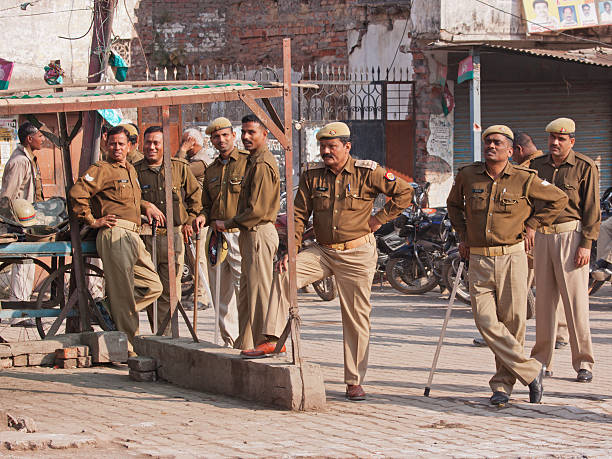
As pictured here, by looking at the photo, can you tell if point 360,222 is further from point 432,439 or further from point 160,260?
point 160,260

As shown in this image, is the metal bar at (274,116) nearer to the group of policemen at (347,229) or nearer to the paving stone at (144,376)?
the group of policemen at (347,229)

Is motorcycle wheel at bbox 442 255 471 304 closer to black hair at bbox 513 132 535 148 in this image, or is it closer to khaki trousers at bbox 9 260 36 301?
black hair at bbox 513 132 535 148

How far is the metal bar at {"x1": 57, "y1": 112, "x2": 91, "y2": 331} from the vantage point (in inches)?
341

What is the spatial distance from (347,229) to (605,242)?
5.63 m

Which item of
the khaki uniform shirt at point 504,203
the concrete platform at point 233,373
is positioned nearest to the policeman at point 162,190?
the concrete platform at point 233,373

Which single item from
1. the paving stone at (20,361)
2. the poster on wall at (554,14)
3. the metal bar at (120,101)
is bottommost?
the paving stone at (20,361)

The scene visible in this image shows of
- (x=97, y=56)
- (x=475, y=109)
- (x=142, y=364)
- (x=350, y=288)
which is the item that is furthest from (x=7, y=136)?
(x=350, y=288)

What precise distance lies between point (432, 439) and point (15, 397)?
316cm

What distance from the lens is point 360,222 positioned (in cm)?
722

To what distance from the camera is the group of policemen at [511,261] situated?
6879mm

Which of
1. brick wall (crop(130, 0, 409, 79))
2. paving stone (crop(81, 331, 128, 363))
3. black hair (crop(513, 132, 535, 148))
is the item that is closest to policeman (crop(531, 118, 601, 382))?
black hair (crop(513, 132, 535, 148))

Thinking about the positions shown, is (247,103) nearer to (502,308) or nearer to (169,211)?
(169,211)

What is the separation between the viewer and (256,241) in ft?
25.8

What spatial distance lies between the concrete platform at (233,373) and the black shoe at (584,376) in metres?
2.34
